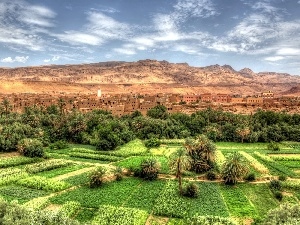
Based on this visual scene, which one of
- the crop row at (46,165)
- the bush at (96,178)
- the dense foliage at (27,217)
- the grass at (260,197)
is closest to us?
the dense foliage at (27,217)

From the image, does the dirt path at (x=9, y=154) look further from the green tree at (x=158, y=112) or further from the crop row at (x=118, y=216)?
the green tree at (x=158, y=112)

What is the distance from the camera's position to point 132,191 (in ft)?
127

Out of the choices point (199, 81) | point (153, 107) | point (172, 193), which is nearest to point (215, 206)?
point (172, 193)

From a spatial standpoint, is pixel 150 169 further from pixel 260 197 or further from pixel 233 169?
pixel 260 197

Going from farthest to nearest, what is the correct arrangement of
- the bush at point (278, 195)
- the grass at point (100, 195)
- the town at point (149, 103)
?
the town at point (149, 103), the bush at point (278, 195), the grass at point (100, 195)

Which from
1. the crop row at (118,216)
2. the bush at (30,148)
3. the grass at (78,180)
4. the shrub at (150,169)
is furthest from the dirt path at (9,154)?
the crop row at (118,216)

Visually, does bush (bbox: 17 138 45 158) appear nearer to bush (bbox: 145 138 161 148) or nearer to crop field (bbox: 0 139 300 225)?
crop field (bbox: 0 139 300 225)

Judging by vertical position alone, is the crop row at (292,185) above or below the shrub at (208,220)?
above

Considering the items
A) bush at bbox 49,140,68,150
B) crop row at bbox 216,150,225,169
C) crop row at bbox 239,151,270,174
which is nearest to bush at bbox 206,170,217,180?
crop row at bbox 216,150,225,169

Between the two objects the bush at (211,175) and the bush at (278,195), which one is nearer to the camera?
the bush at (278,195)

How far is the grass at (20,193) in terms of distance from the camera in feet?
116

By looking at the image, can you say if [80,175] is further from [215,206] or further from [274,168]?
[274,168]

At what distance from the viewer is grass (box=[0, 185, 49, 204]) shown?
35469mm

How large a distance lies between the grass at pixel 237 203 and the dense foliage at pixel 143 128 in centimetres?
2762
